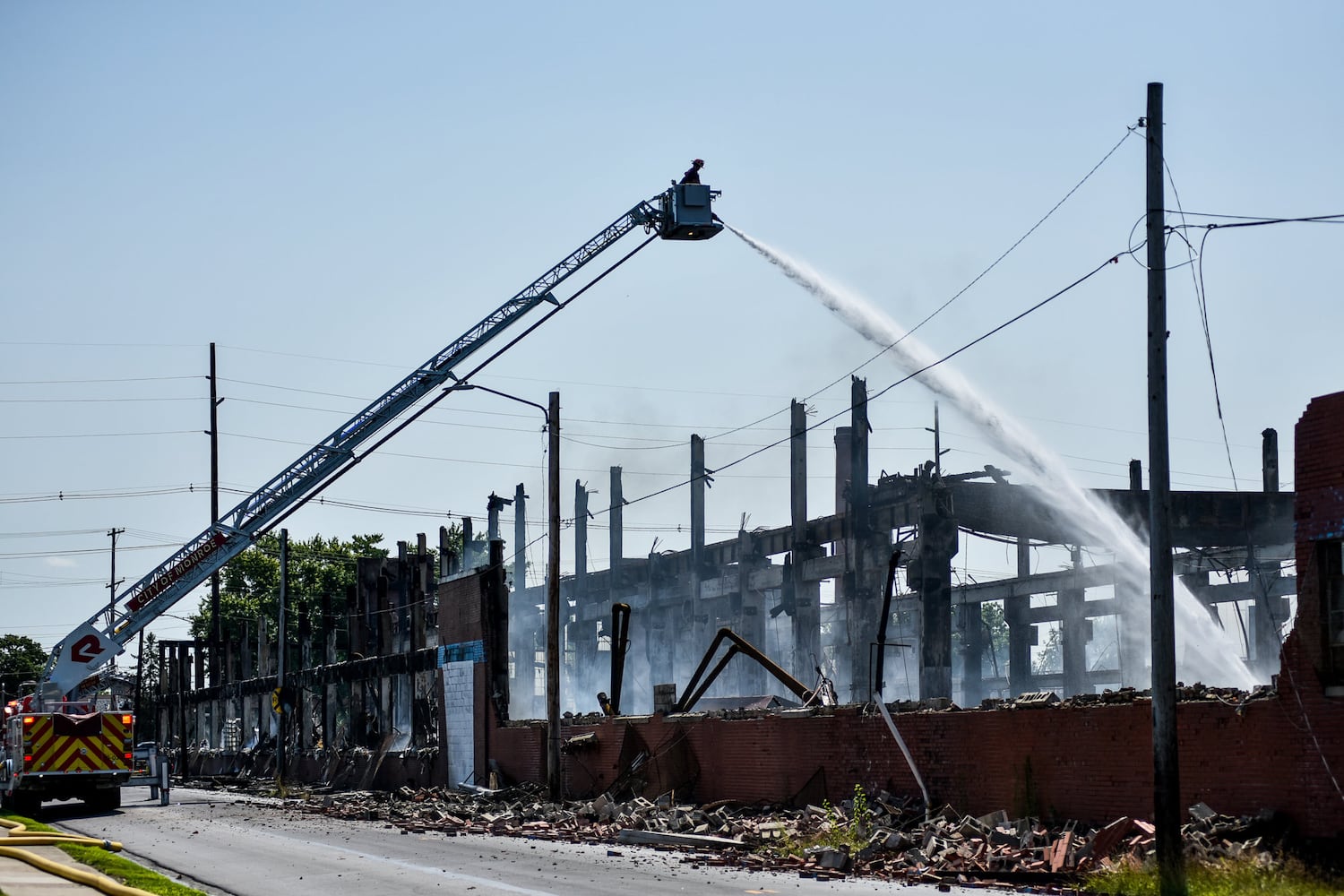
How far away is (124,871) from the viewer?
47.5 ft

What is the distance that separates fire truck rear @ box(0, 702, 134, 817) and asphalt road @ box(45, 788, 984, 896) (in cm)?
255

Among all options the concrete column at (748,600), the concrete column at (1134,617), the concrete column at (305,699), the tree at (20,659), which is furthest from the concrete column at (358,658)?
the tree at (20,659)

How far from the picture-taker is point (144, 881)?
13492 mm

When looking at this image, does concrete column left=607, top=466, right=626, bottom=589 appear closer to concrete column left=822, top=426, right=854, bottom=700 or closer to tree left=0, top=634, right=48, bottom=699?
concrete column left=822, top=426, right=854, bottom=700

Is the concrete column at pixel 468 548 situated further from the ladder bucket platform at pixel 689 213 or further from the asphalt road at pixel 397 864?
the asphalt road at pixel 397 864

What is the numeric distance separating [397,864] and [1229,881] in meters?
9.14

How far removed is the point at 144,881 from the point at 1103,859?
384 inches

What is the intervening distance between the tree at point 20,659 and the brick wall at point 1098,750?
344 ft

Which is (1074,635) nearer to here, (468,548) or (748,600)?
(748,600)

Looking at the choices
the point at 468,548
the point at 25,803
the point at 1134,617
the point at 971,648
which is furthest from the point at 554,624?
the point at 971,648

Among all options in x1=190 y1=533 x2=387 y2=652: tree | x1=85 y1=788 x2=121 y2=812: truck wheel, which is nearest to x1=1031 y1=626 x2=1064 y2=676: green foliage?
x1=190 y1=533 x2=387 y2=652: tree

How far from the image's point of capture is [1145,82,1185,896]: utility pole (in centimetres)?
1372

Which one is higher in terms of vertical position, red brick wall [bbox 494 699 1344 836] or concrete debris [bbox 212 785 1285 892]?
red brick wall [bbox 494 699 1344 836]

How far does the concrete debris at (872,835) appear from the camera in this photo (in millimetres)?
15023
